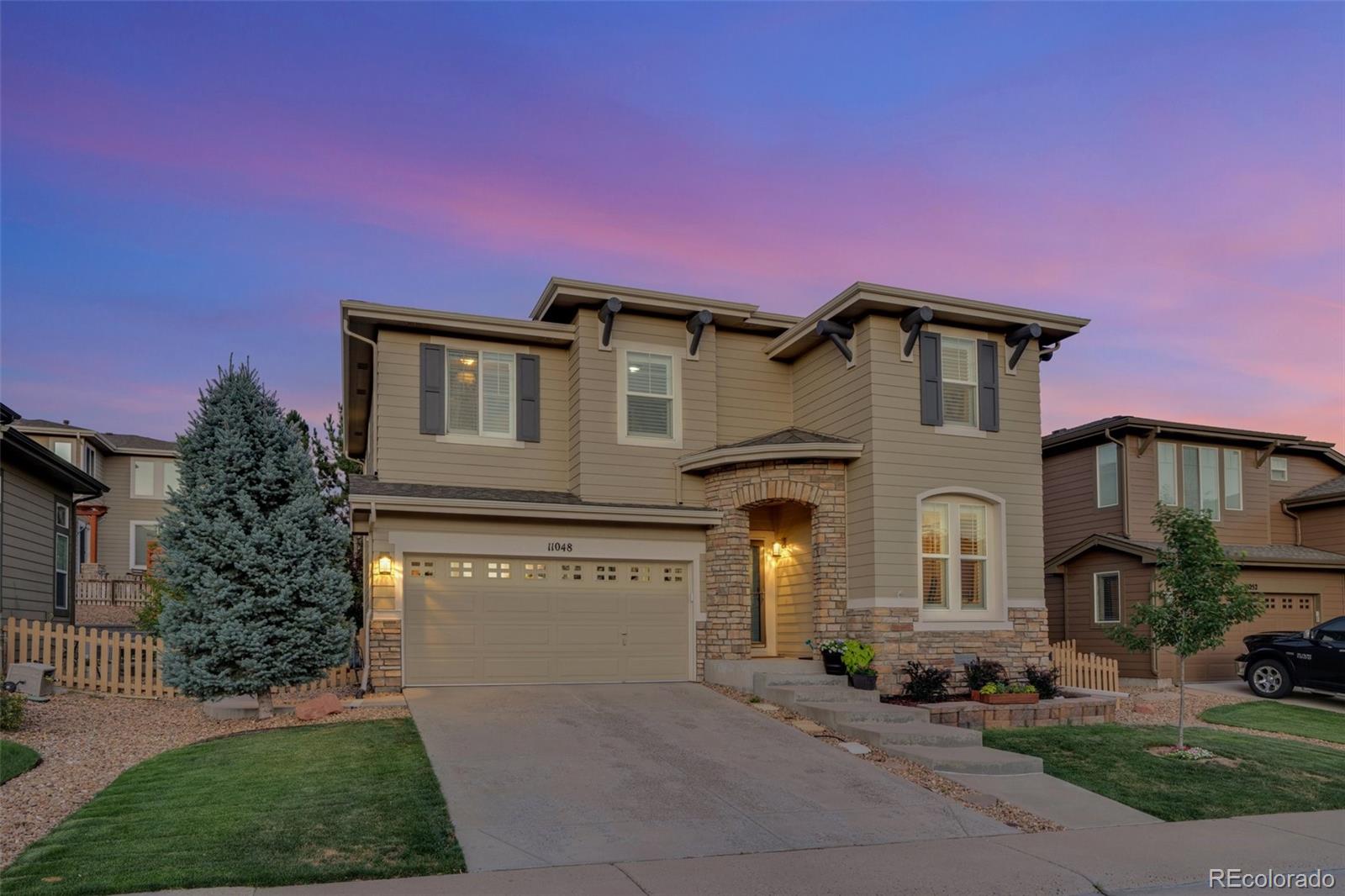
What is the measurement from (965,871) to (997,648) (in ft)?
28.2

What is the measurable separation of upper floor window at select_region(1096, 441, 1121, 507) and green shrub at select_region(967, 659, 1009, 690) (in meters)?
9.59

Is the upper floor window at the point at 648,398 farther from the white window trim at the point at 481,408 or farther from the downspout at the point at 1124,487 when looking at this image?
the downspout at the point at 1124,487

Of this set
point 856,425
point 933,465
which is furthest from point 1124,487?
point 856,425

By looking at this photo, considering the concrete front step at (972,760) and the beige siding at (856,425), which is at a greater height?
the beige siding at (856,425)

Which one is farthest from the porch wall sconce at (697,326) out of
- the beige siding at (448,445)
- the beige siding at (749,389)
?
the beige siding at (448,445)

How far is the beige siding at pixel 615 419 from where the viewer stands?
1655cm

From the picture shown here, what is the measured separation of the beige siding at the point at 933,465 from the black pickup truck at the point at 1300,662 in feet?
18.1

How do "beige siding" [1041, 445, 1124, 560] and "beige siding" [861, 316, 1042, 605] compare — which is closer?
"beige siding" [861, 316, 1042, 605]

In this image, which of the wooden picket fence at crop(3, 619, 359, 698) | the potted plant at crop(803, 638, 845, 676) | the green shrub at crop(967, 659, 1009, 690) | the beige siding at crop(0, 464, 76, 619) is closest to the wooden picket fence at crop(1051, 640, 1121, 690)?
the green shrub at crop(967, 659, 1009, 690)

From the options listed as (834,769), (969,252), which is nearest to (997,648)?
(834,769)

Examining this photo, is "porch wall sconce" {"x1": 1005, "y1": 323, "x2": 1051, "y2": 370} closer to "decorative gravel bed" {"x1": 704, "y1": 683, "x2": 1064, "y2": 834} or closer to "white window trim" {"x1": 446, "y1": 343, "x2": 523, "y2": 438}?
"decorative gravel bed" {"x1": 704, "y1": 683, "x2": 1064, "y2": 834}

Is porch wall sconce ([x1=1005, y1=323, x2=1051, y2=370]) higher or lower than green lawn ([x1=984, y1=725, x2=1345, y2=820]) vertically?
higher

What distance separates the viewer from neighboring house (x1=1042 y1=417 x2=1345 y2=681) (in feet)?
72.8

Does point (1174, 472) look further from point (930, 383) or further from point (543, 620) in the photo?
point (543, 620)
